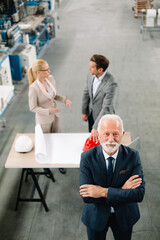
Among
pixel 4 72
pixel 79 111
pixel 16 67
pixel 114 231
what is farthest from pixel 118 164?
pixel 16 67

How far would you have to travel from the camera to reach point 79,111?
6082 mm

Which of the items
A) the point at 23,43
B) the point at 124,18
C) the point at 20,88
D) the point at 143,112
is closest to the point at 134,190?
the point at 143,112

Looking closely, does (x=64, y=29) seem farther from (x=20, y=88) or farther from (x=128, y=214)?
(x=128, y=214)

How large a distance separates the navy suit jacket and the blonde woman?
155 cm

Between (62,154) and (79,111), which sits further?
(79,111)

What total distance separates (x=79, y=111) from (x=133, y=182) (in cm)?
393

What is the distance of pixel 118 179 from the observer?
2.27 m

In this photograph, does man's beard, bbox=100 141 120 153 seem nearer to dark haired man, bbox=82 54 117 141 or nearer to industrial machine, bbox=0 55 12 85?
dark haired man, bbox=82 54 117 141

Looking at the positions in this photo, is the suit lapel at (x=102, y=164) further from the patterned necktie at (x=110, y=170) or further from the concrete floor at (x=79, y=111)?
the concrete floor at (x=79, y=111)

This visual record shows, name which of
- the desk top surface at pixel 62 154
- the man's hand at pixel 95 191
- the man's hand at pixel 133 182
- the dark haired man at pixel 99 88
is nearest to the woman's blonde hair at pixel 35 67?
the dark haired man at pixel 99 88

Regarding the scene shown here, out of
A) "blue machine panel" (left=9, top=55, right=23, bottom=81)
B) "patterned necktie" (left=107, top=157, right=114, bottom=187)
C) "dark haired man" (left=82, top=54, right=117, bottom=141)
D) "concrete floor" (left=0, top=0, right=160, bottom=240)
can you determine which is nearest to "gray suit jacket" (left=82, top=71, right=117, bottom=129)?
"dark haired man" (left=82, top=54, right=117, bottom=141)

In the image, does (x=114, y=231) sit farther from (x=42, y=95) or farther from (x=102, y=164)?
(x=42, y=95)

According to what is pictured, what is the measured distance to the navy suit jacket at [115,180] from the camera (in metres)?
2.22

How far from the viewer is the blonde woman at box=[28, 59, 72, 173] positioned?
140 inches
